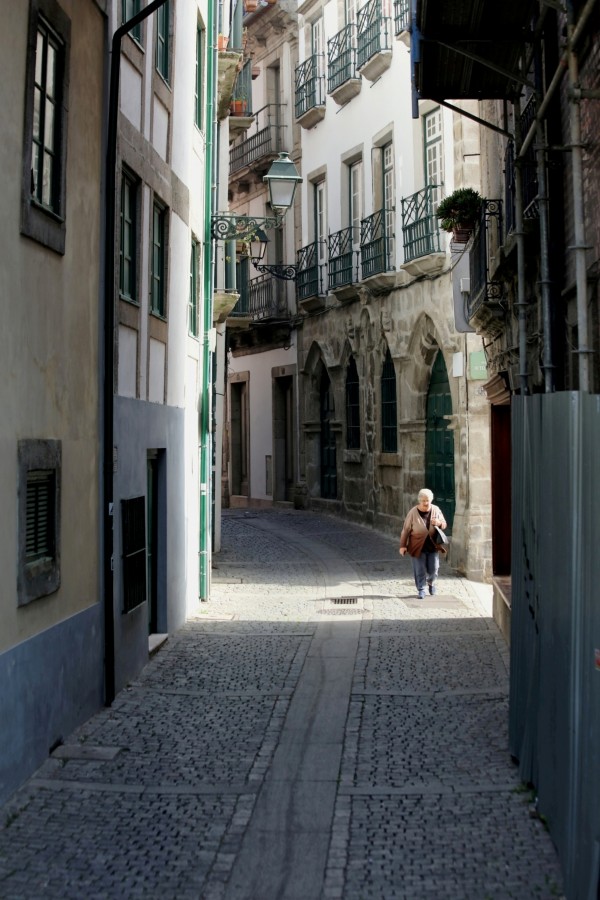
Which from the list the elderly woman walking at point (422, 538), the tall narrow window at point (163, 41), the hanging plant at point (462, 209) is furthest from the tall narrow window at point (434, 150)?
the tall narrow window at point (163, 41)

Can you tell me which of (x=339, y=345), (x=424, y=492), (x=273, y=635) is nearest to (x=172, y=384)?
(x=273, y=635)

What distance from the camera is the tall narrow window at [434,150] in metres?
21.4

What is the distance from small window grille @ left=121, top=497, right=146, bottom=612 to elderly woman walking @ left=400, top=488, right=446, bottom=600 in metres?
5.15

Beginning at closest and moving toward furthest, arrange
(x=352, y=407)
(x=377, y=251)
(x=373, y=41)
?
1. (x=373, y=41)
2. (x=377, y=251)
3. (x=352, y=407)

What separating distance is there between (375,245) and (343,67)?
453cm

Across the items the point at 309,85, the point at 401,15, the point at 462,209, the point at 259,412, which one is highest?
the point at 309,85

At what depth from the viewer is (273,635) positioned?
1351 cm

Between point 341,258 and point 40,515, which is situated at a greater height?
point 341,258

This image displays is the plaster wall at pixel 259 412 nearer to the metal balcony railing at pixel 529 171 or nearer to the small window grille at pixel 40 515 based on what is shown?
the metal balcony railing at pixel 529 171

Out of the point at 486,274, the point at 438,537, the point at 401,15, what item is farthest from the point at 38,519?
the point at 401,15

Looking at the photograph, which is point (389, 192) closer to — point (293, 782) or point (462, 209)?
point (462, 209)

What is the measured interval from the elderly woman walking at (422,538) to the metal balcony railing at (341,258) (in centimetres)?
1083


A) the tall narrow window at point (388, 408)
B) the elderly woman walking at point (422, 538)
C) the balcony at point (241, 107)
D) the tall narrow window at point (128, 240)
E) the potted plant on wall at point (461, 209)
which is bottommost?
the elderly woman walking at point (422, 538)

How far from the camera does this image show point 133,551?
11.1m
